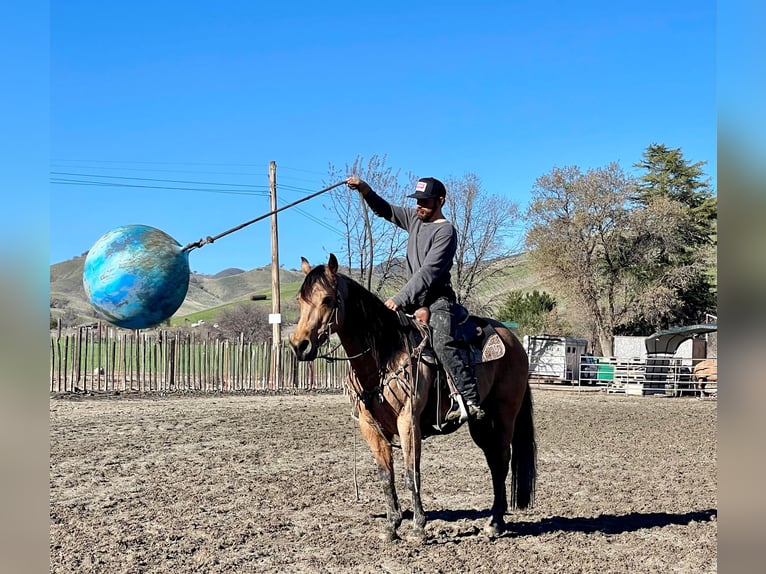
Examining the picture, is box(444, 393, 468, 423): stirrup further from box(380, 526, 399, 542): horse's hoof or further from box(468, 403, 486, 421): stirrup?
box(380, 526, 399, 542): horse's hoof

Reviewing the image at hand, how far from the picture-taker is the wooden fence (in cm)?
1945

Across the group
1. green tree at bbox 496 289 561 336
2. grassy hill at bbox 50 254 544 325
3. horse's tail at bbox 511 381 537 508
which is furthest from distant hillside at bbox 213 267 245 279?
horse's tail at bbox 511 381 537 508

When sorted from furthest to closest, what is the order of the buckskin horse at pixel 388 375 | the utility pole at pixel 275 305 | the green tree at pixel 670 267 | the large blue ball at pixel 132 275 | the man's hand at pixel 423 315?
the green tree at pixel 670 267 → the utility pole at pixel 275 305 → the man's hand at pixel 423 315 → the buckskin horse at pixel 388 375 → the large blue ball at pixel 132 275

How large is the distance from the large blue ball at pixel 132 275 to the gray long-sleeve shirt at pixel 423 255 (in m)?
1.67

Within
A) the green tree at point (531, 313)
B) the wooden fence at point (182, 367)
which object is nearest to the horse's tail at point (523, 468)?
the wooden fence at point (182, 367)

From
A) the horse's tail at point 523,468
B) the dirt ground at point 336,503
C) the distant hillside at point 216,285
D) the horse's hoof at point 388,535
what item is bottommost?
the dirt ground at point 336,503

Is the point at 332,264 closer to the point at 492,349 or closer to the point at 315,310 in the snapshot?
the point at 315,310

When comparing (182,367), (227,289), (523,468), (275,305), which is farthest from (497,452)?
(227,289)

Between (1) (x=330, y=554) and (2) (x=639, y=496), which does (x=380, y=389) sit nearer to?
(1) (x=330, y=554)

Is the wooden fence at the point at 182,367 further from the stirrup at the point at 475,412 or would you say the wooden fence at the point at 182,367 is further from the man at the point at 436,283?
the stirrup at the point at 475,412

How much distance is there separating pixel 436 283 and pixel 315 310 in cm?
117

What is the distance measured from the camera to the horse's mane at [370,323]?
16.4 feet
